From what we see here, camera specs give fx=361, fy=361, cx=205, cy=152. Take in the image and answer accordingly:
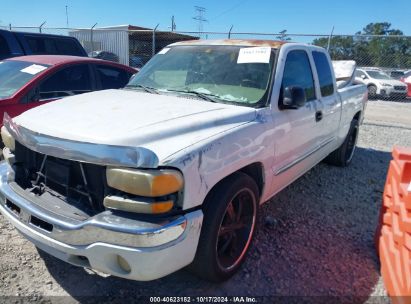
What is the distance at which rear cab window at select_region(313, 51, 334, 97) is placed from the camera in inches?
169

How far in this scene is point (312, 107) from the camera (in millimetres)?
3838

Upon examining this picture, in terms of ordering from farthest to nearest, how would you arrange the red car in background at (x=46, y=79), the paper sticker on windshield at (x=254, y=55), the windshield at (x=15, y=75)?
the windshield at (x=15, y=75) → the red car in background at (x=46, y=79) → the paper sticker on windshield at (x=254, y=55)

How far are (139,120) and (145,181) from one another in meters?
0.61

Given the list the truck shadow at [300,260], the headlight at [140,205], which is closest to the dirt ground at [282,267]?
the truck shadow at [300,260]

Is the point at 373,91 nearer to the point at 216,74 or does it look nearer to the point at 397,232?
the point at 216,74

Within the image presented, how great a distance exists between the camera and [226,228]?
274 cm

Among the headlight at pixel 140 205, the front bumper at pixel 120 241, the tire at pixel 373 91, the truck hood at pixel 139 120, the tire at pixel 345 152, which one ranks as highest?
the truck hood at pixel 139 120

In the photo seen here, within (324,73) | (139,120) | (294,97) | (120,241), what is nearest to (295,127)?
(294,97)

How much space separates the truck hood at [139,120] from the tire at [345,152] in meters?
3.27

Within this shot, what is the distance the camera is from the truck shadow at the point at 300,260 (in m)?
2.71

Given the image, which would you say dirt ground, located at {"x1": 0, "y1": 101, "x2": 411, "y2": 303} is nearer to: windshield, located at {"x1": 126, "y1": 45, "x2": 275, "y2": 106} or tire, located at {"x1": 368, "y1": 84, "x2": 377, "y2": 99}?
windshield, located at {"x1": 126, "y1": 45, "x2": 275, "y2": 106}

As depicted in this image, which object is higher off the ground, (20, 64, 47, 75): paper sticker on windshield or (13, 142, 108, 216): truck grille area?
(20, 64, 47, 75): paper sticker on windshield

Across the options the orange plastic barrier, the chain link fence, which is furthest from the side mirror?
the chain link fence

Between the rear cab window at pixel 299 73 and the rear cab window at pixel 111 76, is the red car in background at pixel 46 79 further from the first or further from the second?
the rear cab window at pixel 299 73
